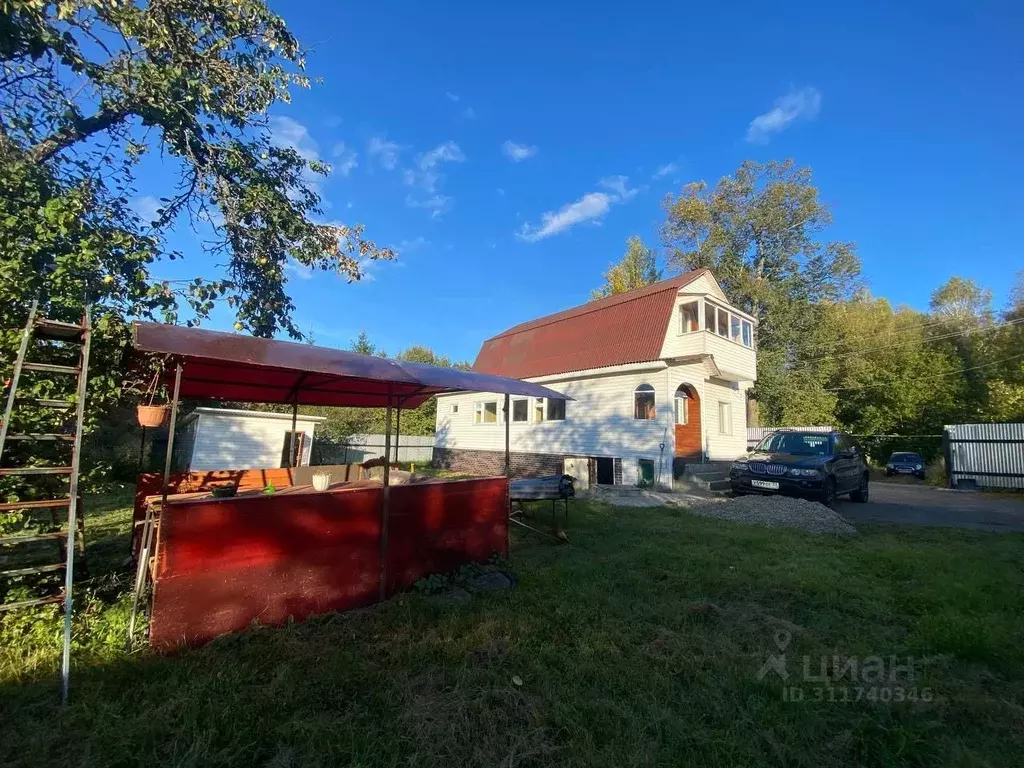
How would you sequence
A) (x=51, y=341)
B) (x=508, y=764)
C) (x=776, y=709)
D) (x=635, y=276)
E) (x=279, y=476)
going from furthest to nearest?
(x=635, y=276) < (x=279, y=476) < (x=51, y=341) < (x=776, y=709) < (x=508, y=764)

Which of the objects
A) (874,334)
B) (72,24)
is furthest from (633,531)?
(874,334)

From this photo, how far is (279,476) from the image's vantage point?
7.34 meters

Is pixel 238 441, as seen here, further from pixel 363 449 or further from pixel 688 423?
pixel 688 423

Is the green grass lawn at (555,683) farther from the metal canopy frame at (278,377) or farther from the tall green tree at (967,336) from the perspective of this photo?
the tall green tree at (967,336)

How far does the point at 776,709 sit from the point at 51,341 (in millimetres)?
5912

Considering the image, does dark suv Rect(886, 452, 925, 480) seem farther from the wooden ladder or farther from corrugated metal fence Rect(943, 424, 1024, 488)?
the wooden ladder

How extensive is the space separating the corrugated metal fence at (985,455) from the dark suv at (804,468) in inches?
238

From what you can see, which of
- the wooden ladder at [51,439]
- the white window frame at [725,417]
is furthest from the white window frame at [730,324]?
the wooden ladder at [51,439]

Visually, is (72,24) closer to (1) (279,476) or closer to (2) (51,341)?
(2) (51,341)

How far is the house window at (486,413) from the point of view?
20.0 metres

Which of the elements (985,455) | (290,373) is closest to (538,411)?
(290,373)

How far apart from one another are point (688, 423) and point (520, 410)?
6.38 metres

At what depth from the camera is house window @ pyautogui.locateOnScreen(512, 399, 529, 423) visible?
61.3ft

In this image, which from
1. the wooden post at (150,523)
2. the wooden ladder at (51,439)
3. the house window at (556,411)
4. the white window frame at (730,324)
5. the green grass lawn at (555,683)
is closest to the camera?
the green grass lawn at (555,683)
